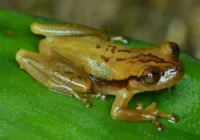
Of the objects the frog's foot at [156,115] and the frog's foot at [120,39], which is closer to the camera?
the frog's foot at [156,115]

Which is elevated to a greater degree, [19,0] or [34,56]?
[34,56]

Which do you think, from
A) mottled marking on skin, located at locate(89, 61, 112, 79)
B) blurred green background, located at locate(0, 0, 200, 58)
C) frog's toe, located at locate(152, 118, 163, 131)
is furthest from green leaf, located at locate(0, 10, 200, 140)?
blurred green background, located at locate(0, 0, 200, 58)

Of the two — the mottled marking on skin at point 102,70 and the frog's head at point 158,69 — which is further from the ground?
the frog's head at point 158,69

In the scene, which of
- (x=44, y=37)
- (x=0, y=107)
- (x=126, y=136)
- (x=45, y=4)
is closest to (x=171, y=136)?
(x=126, y=136)

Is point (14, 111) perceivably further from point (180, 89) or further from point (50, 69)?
point (180, 89)

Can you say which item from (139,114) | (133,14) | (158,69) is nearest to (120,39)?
(158,69)

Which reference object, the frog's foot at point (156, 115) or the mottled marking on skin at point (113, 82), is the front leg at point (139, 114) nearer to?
the frog's foot at point (156, 115)

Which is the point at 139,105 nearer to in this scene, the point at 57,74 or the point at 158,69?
the point at 158,69

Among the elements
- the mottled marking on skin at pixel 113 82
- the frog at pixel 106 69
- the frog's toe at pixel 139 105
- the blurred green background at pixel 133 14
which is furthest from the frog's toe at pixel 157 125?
the blurred green background at pixel 133 14
